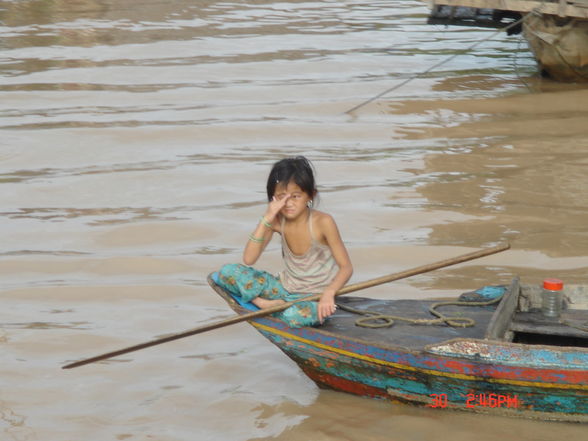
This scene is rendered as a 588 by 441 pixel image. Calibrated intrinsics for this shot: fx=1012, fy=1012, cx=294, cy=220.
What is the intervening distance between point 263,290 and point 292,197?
442mm

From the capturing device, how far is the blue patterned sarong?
165 inches

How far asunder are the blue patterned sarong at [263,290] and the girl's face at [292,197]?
318 mm

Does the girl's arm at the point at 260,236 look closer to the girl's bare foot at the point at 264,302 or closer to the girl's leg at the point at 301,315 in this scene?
the girl's bare foot at the point at 264,302

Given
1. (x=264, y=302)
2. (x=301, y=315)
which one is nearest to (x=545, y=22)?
(x=264, y=302)

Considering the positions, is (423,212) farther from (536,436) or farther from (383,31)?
(383,31)

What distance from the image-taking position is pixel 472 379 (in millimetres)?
3980

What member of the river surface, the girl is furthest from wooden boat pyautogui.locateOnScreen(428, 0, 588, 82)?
the girl

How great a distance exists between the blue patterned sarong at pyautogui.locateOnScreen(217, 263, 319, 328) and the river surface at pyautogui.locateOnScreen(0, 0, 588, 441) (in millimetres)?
473

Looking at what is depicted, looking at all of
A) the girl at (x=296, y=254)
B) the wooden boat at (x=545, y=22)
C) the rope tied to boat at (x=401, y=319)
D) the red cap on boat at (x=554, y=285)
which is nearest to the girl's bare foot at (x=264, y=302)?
the girl at (x=296, y=254)

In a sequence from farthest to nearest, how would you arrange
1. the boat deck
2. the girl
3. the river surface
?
the river surface, the girl, the boat deck

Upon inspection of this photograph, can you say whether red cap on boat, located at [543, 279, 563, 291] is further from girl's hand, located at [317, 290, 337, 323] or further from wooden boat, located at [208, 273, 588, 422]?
girl's hand, located at [317, 290, 337, 323]

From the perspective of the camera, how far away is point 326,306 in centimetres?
423

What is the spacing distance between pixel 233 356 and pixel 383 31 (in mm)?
9075

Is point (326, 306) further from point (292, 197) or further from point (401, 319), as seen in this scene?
point (292, 197)
